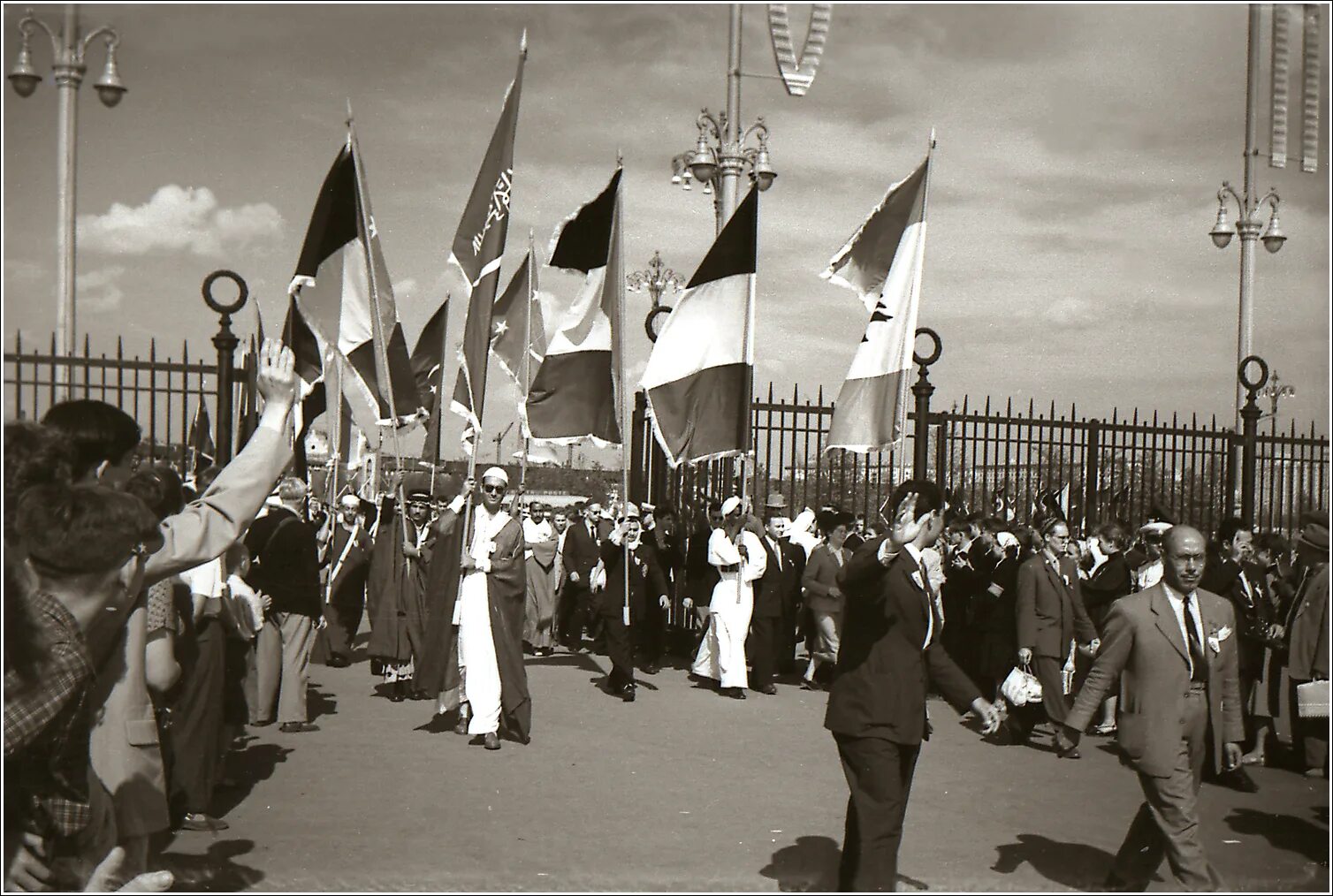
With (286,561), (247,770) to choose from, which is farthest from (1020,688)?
(286,561)

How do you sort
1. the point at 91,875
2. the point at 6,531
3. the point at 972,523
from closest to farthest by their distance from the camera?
1. the point at 6,531
2. the point at 91,875
3. the point at 972,523

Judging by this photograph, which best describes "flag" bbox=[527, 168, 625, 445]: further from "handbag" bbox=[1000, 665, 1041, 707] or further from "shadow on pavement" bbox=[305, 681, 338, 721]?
"handbag" bbox=[1000, 665, 1041, 707]

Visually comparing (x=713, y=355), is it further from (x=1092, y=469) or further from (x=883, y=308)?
(x=1092, y=469)

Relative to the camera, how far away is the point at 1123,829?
7.09 m

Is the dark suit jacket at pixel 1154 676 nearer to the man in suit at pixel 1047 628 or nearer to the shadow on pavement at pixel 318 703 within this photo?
the man in suit at pixel 1047 628

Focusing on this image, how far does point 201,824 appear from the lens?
22.4 feet

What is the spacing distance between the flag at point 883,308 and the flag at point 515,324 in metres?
3.23

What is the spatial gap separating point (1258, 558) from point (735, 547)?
4.87 m

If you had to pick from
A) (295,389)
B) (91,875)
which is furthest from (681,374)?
(91,875)

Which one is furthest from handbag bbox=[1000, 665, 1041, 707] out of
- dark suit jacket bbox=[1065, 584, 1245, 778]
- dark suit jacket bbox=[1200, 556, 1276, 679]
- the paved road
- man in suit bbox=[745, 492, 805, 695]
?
man in suit bbox=[745, 492, 805, 695]

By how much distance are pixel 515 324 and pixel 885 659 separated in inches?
244

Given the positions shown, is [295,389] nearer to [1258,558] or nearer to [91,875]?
[91,875]

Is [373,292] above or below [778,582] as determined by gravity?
above

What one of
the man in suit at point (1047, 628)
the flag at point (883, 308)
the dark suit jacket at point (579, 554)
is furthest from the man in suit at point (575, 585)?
the flag at point (883, 308)
